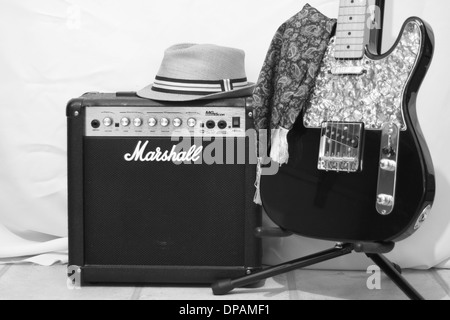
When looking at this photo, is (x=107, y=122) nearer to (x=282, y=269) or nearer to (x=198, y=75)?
(x=198, y=75)

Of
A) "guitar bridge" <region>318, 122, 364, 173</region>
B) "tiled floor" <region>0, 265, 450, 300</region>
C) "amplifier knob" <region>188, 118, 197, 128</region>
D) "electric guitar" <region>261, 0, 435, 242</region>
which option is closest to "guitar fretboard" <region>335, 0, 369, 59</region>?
"electric guitar" <region>261, 0, 435, 242</region>

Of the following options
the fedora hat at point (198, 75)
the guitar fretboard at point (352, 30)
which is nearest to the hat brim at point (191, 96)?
the fedora hat at point (198, 75)

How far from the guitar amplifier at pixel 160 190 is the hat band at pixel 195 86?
0.04 meters

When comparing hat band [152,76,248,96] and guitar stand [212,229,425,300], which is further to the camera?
hat band [152,76,248,96]

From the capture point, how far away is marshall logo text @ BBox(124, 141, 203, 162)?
2092 millimetres

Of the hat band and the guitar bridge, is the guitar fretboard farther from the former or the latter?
the hat band

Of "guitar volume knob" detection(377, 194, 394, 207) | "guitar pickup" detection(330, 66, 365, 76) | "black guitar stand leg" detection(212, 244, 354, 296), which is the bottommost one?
"black guitar stand leg" detection(212, 244, 354, 296)

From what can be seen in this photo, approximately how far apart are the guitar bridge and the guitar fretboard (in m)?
0.17

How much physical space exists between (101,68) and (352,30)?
0.85m

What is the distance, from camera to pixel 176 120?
208 cm

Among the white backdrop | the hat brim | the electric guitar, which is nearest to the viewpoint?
the electric guitar

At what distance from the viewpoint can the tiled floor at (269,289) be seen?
2.09m

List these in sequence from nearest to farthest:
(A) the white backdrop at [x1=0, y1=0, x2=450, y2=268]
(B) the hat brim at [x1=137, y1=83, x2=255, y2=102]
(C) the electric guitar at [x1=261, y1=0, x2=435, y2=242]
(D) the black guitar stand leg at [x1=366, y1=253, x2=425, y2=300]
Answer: (C) the electric guitar at [x1=261, y1=0, x2=435, y2=242] → (D) the black guitar stand leg at [x1=366, y1=253, x2=425, y2=300] → (B) the hat brim at [x1=137, y1=83, x2=255, y2=102] → (A) the white backdrop at [x1=0, y1=0, x2=450, y2=268]

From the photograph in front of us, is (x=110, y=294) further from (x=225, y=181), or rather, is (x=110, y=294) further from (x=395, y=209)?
(x=395, y=209)
